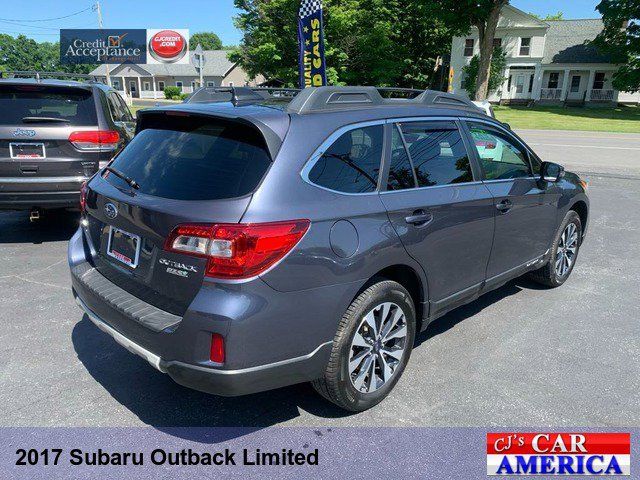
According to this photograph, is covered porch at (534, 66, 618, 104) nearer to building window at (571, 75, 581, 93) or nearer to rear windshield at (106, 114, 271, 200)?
building window at (571, 75, 581, 93)

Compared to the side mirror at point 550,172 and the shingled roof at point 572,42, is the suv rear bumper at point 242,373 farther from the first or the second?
the shingled roof at point 572,42

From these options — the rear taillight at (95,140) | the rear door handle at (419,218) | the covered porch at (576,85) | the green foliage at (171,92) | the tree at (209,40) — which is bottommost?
the rear door handle at (419,218)

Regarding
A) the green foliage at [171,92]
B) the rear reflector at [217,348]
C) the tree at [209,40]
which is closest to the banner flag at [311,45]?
the rear reflector at [217,348]

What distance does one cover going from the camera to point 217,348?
7.81ft

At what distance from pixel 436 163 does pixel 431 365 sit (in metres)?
1.42

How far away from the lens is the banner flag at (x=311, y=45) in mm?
12289

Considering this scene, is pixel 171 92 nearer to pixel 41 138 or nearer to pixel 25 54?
pixel 41 138

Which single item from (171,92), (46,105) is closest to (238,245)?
(46,105)

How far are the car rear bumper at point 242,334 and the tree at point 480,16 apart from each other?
Result: 32.5 m

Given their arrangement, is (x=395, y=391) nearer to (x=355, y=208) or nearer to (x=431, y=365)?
(x=431, y=365)

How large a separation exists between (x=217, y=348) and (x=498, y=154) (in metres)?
3.02

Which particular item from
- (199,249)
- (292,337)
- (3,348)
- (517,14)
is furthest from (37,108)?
(517,14)

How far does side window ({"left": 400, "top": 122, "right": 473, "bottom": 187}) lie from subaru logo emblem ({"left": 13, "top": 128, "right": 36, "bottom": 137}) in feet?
14.2

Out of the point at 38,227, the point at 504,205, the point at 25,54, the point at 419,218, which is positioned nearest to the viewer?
the point at 419,218
